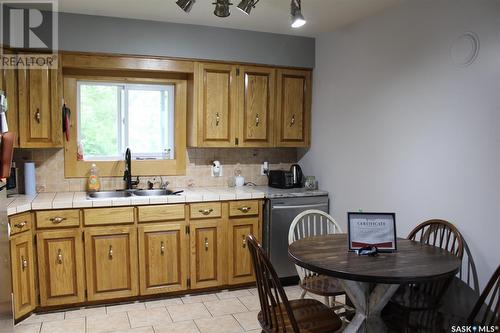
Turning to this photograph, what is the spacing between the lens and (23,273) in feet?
10.1

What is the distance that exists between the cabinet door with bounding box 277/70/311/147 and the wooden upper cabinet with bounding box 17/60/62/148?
2046 mm

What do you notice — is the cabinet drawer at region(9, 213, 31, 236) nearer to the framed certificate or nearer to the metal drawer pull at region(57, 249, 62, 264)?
the metal drawer pull at region(57, 249, 62, 264)

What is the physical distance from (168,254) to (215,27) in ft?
6.84

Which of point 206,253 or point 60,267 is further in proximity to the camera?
point 206,253

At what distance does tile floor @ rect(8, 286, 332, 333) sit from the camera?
3.06 m

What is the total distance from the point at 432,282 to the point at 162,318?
78.9 inches

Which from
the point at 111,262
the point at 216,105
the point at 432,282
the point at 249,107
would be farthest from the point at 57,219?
the point at 432,282

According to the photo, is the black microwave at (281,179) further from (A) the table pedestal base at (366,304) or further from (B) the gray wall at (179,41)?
(A) the table pedestal base at (366,304)

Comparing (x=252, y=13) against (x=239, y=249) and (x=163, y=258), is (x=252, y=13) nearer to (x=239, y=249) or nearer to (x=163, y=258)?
(x=239, y=249)

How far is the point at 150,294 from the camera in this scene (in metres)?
3.56

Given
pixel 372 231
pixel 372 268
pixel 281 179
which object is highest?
pixel 281 179

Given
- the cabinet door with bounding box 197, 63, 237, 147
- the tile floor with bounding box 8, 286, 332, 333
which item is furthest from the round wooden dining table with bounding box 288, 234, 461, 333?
the cabinet door with bounding box 197, 63, 237, 147

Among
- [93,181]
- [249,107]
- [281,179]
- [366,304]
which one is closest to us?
[366,304]

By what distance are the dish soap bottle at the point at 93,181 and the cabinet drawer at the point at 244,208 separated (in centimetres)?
125
